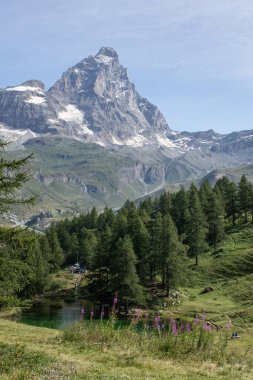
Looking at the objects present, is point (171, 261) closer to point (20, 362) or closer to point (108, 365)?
point (108, 365)

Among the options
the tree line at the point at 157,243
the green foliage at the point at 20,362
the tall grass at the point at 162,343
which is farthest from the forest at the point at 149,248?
the green foliage at the point at 20,362

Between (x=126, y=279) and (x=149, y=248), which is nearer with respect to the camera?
(x=126, y=279)

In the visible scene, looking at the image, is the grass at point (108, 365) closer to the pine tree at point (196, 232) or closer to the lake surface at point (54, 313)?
the lake surface at point (54, 313)

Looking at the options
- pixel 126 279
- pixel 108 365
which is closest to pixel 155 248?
pixel 126 279

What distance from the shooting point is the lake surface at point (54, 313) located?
214 ft

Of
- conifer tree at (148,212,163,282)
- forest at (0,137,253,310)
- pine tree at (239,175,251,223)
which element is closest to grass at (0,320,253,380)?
forest at (0,137,253,310)

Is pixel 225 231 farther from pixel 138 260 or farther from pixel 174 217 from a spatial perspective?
pixel 138 260

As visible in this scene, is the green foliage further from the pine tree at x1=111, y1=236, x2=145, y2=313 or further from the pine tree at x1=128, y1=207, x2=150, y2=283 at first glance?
the pine tree at x1=128, y1=207, x2=150, y2=283

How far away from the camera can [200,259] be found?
3974 inches

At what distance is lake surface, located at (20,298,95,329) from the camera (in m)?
65.1

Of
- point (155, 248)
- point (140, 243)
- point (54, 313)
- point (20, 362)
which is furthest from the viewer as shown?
point (140, 243)

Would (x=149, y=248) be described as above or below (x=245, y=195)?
below

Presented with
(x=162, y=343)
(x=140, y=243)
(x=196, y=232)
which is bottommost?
(x=140, y=243)

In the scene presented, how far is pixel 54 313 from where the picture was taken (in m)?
75.4
